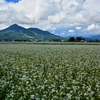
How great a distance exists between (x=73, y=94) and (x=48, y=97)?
145cm

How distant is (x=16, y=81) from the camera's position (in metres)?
8.14

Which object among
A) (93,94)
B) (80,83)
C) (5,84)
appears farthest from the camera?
(80,83)

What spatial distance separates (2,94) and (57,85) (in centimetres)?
340

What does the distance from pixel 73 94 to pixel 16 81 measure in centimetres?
424

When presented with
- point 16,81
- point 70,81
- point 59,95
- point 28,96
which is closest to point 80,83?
point 70,81

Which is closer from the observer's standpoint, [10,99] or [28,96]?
[10,99]

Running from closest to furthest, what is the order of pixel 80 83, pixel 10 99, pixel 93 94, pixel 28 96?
pixel 10 99, pixel 28 96, pixel 93 94, pixel 80 83

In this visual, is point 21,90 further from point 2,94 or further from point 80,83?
point 80,83

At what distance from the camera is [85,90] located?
6.86 meters

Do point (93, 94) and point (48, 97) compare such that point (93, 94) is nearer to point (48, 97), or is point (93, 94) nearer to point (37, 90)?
point (48, 97)

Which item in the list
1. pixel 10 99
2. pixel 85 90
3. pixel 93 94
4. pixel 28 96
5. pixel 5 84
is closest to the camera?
pixel 10 99

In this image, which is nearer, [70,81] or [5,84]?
[5,84]

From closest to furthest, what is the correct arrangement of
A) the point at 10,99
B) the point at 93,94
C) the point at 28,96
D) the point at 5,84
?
the point at 10,99 → the point at 28,96 → the point at 93,94 → the point at 5,84

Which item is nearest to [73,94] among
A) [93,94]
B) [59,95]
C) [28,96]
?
[59,95]
